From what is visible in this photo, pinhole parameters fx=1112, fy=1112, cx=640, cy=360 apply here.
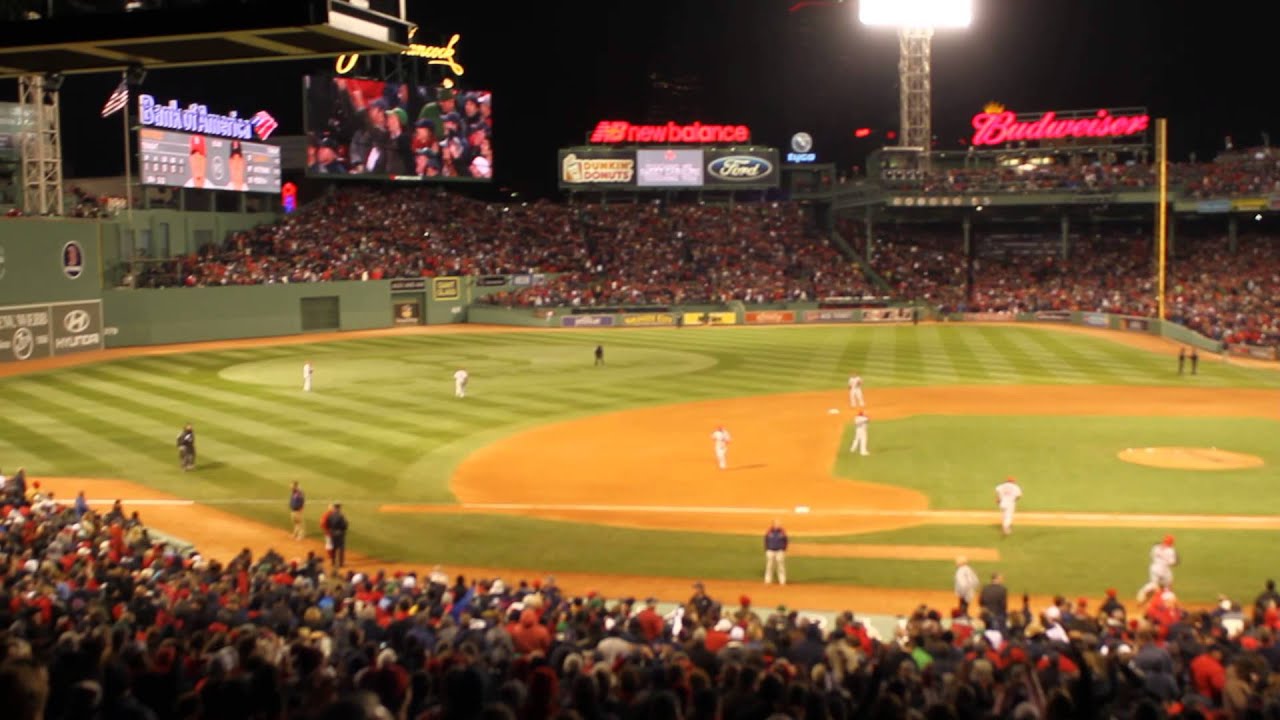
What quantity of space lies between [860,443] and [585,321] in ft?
140

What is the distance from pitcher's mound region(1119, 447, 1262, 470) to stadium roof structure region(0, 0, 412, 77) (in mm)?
24848

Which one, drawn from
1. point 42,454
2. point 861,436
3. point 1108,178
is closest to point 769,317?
point 1108,178

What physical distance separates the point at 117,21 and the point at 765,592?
1422 centimetres

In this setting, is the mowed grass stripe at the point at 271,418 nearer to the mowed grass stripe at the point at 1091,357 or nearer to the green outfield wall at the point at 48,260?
the green outfield wall at the point at 48,260

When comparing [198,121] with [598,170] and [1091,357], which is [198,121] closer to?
[598,170]

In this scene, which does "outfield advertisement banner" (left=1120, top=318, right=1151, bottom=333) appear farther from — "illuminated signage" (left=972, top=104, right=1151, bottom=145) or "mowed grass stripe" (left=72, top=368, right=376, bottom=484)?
"mowed grass stripe" (left=72, top=368, right=376, bottom=484)

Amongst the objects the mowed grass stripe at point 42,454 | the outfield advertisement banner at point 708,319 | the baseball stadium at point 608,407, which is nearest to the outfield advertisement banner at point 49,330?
the baseball stadium at point 608,407

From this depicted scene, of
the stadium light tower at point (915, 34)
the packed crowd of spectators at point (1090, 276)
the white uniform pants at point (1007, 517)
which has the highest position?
the stadium light tower at point (915, 34)

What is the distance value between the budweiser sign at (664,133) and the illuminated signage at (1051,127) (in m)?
18.0

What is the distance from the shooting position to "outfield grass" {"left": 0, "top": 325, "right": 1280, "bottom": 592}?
820 inches

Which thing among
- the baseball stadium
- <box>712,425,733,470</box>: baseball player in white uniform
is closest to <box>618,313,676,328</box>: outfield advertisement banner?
the baseball stadium

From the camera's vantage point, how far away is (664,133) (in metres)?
85.0

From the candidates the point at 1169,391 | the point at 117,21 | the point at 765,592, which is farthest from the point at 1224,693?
the point at 1169,391

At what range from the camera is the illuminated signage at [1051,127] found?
7456 centimetres
